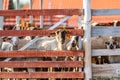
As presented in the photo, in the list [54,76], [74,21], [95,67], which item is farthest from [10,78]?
[74,21]

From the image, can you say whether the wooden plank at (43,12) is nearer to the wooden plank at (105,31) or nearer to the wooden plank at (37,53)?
the wooden plank at (105,31)

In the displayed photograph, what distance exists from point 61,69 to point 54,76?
1.28ft

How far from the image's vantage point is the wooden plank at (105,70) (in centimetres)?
857

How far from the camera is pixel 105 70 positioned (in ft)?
28.1

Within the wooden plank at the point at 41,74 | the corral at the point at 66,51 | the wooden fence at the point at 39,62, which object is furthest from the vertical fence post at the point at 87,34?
the wooden plank at the point at 41,74

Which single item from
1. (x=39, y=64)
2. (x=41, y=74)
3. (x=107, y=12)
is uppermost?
(x=107, y=12)

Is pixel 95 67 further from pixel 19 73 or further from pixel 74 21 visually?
pixel 74 21

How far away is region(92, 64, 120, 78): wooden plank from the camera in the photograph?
8570 millimetres

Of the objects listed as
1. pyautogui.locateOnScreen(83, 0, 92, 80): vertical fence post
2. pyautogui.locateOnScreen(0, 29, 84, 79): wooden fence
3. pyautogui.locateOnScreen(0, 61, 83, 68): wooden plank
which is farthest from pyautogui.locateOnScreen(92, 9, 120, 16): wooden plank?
pyautogui.locateOnScreen(0, 61, 83, 68): wooden plank

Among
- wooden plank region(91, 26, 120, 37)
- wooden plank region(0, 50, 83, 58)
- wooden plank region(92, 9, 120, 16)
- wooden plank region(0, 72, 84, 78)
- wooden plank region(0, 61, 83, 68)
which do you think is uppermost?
wooden plank region(92, 9, 120, 16)

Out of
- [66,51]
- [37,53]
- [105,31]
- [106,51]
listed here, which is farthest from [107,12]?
[37,53]

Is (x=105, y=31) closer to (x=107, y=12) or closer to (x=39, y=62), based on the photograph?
(x=107, y=12)

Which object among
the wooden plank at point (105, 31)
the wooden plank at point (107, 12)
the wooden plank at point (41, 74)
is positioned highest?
the wooden plank at point (107, 12)

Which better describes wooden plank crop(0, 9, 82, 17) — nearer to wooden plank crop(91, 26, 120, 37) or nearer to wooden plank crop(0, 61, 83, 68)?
wooden plank crop(91, 26, 120, 37)
